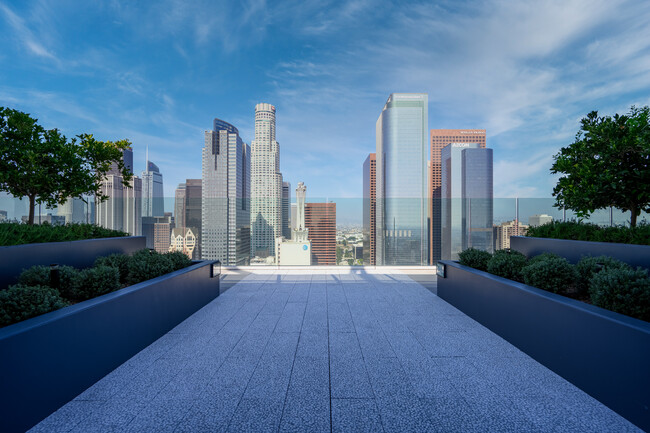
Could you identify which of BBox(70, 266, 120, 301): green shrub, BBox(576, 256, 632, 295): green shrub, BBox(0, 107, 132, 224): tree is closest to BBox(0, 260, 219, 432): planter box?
BBox(70, 266, 120, 301): green shrub

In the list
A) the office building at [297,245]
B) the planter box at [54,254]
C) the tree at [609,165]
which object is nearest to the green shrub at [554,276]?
the tree at [609,165]

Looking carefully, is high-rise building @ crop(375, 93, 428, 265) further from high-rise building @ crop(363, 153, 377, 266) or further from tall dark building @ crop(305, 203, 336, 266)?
tall dark building @ crop(305, 203, 336, 266)

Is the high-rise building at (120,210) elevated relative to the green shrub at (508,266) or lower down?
elevated

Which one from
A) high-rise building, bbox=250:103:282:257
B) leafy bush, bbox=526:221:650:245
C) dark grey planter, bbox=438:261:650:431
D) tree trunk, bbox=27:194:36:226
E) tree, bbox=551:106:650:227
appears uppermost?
high-rise building, bbox=250:103:282:257

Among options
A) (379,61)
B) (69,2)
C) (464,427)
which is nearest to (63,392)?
(464,427)

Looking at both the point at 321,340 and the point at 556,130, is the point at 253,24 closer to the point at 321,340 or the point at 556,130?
the point at 321,340

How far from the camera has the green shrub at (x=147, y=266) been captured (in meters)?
3.00

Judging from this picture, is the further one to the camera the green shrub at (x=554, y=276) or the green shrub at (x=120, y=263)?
the green shrub at (x=120, y=263)

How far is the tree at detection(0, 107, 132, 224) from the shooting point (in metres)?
3.58

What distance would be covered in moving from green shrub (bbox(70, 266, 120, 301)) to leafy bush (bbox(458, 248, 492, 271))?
172 inches

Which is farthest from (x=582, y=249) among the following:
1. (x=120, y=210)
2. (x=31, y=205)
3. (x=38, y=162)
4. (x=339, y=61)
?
(x=339, y=61)

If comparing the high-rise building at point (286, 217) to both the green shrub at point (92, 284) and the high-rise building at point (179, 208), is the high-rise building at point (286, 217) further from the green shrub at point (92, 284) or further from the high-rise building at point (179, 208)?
the green shrub at point (92, 284)

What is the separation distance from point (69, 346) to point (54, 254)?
6.34 ft

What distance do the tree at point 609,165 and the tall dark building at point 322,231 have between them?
15.6ft
